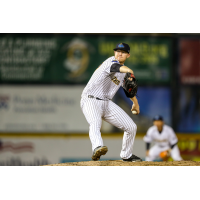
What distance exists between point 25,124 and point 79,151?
1681 mm

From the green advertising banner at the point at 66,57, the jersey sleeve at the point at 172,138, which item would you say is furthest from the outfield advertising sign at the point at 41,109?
the jersey sleeve at the point at 172,138

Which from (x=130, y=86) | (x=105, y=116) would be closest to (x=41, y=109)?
(x=105, y=116)

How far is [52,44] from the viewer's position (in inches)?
342

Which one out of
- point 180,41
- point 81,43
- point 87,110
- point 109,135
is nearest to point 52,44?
point 81,43

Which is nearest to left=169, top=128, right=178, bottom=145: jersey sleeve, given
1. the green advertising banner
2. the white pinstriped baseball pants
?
the green advertising banner

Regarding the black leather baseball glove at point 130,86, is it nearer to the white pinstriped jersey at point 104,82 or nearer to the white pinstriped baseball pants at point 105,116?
the white pinstriped jersey at point 104,82

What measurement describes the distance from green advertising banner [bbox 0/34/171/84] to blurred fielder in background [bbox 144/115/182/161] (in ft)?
4.38

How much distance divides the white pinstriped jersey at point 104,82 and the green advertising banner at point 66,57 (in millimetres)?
4281

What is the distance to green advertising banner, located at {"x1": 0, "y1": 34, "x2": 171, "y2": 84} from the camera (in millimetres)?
8609

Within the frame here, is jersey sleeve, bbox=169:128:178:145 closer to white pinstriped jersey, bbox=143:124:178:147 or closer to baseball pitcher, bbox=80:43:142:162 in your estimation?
white pinstriped jersey, bbox=143:124:178:147

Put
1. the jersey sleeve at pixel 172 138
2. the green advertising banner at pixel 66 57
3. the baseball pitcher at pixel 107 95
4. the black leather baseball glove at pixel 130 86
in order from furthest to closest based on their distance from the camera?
1. the green advertising banner at pixel 66 57
2. the jersey sleeve at pixel 172 138
3. the baseball pitcher at pixel 107 95
4. the black leather baseball glove at pixel 130 86

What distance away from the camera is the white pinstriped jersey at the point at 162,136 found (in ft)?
25.7

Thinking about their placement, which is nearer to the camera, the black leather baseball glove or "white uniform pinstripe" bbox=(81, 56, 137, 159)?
the black leather baseball glove

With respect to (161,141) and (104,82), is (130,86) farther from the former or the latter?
(161,141)
